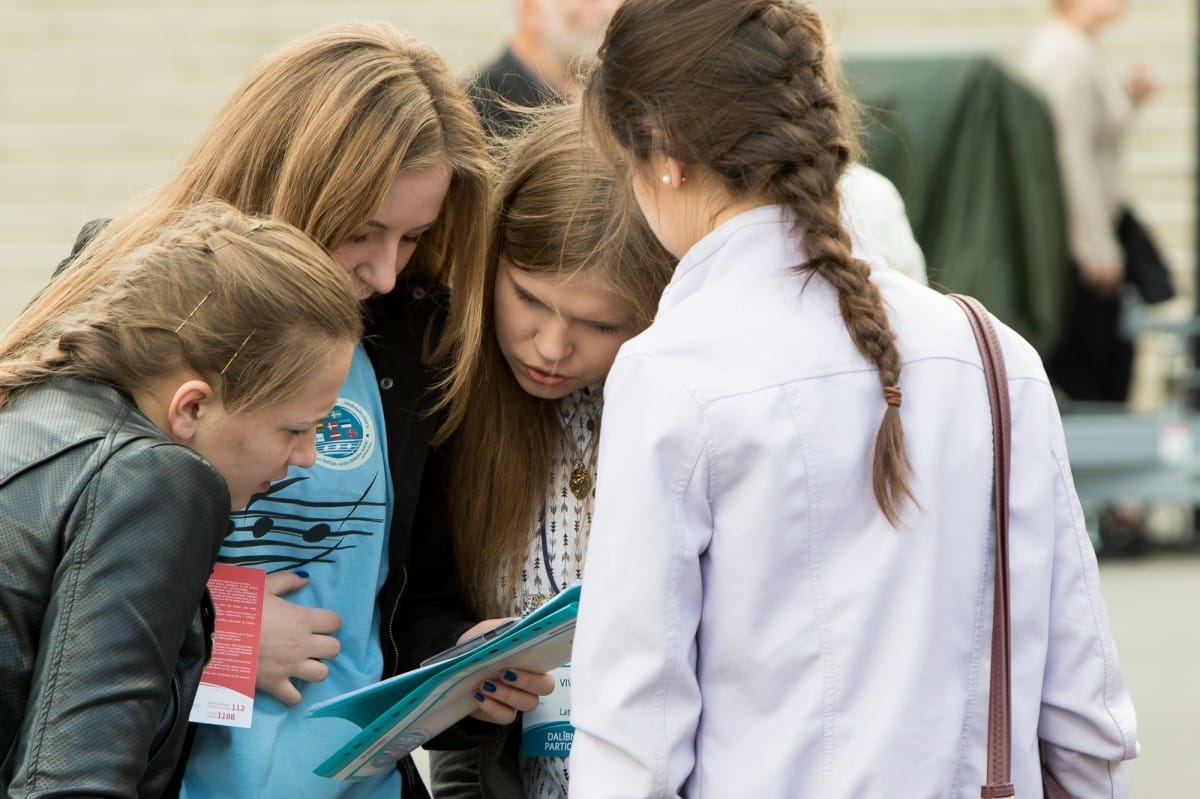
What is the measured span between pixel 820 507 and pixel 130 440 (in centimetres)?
66

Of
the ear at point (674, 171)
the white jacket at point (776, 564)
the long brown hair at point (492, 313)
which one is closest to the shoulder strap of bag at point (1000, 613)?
the white jacket at point (776, 564)

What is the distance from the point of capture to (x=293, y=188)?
2.04 metres

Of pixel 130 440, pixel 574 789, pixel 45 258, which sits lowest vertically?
pixel 45 258

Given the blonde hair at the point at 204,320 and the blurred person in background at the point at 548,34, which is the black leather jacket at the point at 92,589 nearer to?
the blonde hair at the point at 204,320

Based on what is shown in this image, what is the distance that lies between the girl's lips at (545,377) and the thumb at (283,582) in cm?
41

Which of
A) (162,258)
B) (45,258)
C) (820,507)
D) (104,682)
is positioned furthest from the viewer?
(45,258)

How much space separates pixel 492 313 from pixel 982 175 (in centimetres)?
452

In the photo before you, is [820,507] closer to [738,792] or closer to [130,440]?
[738,792]

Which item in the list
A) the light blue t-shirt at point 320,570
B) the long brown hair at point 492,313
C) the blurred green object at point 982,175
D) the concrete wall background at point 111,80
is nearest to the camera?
the light blue t-shirt at point 320,570

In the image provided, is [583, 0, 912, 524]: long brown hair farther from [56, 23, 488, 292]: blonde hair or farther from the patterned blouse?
the patterned blouse

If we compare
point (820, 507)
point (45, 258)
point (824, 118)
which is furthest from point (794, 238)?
point (45, 258)

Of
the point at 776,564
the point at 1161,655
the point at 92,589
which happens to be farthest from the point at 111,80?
the point at 776,564

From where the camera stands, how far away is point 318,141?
205 cm

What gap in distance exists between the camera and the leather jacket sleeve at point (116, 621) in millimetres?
1519
